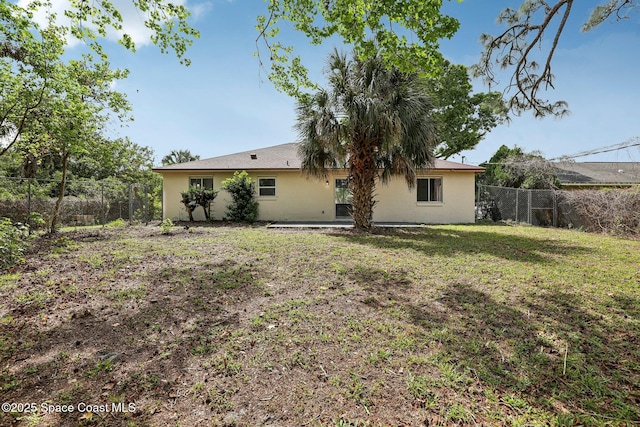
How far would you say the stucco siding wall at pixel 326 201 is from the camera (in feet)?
49.4

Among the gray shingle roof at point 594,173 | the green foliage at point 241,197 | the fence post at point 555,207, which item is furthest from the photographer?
the gray shingle roof at point 594,173

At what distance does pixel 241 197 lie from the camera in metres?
14.0

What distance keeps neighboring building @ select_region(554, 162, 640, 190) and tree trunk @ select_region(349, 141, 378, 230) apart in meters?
11.3

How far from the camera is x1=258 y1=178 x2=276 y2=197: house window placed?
15312mm

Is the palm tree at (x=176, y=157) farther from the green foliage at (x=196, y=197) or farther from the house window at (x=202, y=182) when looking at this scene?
the green foliage at (x=196, y=197)

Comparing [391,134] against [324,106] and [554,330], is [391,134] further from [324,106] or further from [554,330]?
[554,330]

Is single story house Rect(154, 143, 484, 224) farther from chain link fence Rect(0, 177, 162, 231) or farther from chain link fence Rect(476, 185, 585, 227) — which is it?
chain link fence Rect(476, 185, 585, 227)

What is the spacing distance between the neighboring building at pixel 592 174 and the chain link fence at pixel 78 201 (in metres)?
21.5

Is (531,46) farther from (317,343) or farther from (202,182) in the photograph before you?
(202,182)

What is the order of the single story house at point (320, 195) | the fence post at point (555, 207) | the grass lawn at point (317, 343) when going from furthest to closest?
the single story house at point (320, 195), the fence post at point (555, 207), the grass lawn at point (317, 343)

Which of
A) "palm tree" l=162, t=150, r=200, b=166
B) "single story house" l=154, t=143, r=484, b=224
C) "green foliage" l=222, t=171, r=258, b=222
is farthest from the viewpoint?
"palm tree" l=162, t=150, r=200, b=166

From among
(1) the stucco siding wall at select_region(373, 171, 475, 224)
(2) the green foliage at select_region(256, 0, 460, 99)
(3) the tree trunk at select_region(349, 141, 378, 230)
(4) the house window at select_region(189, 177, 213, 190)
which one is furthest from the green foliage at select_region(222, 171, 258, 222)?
(2) the green foliage at select_region(256, 0, 460, 99)

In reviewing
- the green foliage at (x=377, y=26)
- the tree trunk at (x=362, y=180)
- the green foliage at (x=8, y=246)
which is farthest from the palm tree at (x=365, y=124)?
the green foliage at (x=8, y=246)

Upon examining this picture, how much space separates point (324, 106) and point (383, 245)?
5.19m
